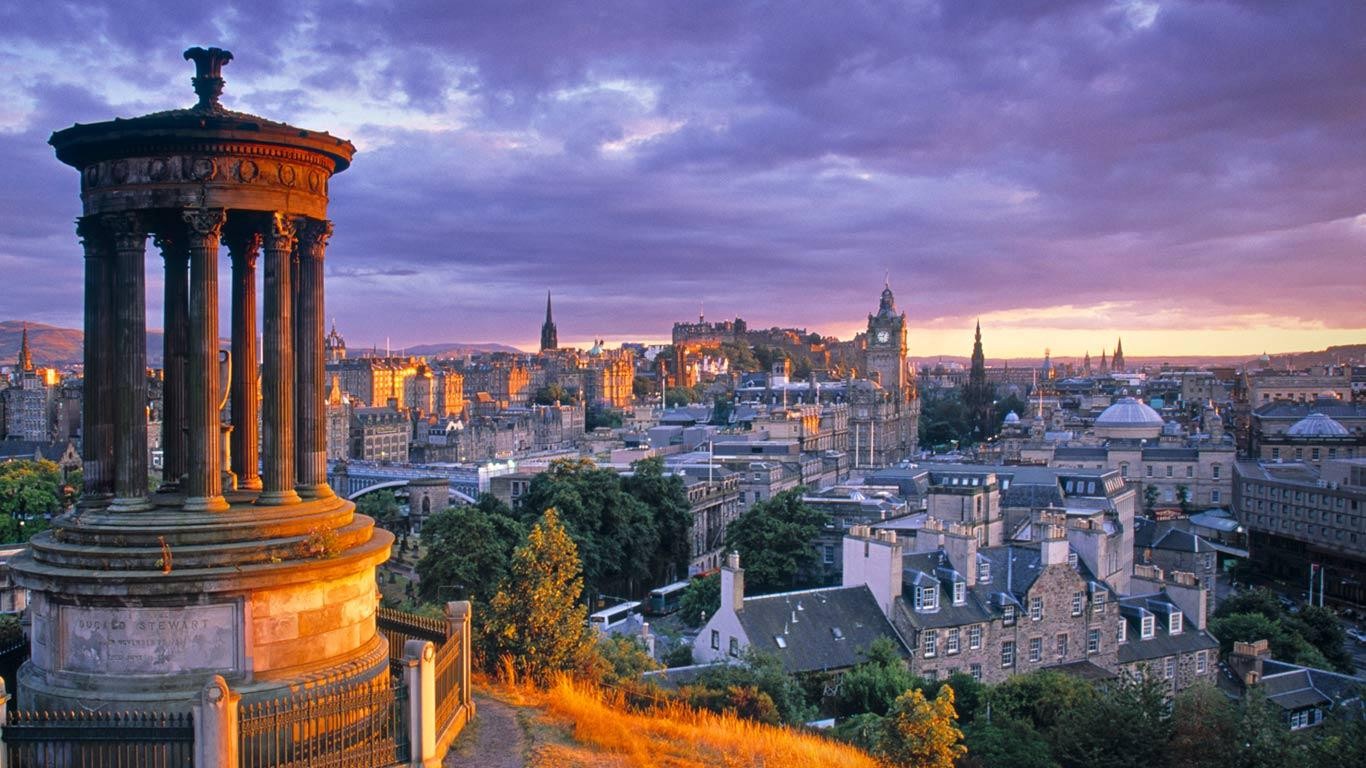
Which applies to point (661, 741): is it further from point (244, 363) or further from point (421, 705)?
point (244, 363)

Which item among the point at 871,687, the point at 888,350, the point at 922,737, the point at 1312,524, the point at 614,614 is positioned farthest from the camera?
the point at 888,350

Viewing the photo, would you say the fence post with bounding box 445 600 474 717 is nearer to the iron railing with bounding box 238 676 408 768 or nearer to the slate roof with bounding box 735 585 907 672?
the iron railing with bounding box 238 676 408 768

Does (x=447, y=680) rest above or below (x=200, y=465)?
below

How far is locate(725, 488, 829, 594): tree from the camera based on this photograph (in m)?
51.0

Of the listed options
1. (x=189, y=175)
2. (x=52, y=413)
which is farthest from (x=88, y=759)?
(x=52, y=413)

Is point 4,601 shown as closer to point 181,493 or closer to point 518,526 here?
point 518,526

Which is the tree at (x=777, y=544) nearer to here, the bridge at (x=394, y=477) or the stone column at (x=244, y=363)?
the stone column at (x=244, y=363)

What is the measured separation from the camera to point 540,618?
21109mm

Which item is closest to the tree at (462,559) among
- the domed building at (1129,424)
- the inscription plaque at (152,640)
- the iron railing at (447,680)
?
the iron railing at (447,680)

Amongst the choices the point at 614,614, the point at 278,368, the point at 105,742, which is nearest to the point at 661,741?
the point at 105,742

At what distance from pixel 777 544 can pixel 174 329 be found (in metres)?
38.9

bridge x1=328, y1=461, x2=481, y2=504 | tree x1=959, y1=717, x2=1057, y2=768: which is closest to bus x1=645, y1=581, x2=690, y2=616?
tree x1=959, y1=717, x2=1057, y2=768

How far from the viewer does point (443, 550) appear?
1780 inches

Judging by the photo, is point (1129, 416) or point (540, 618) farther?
point (1129, 416)
